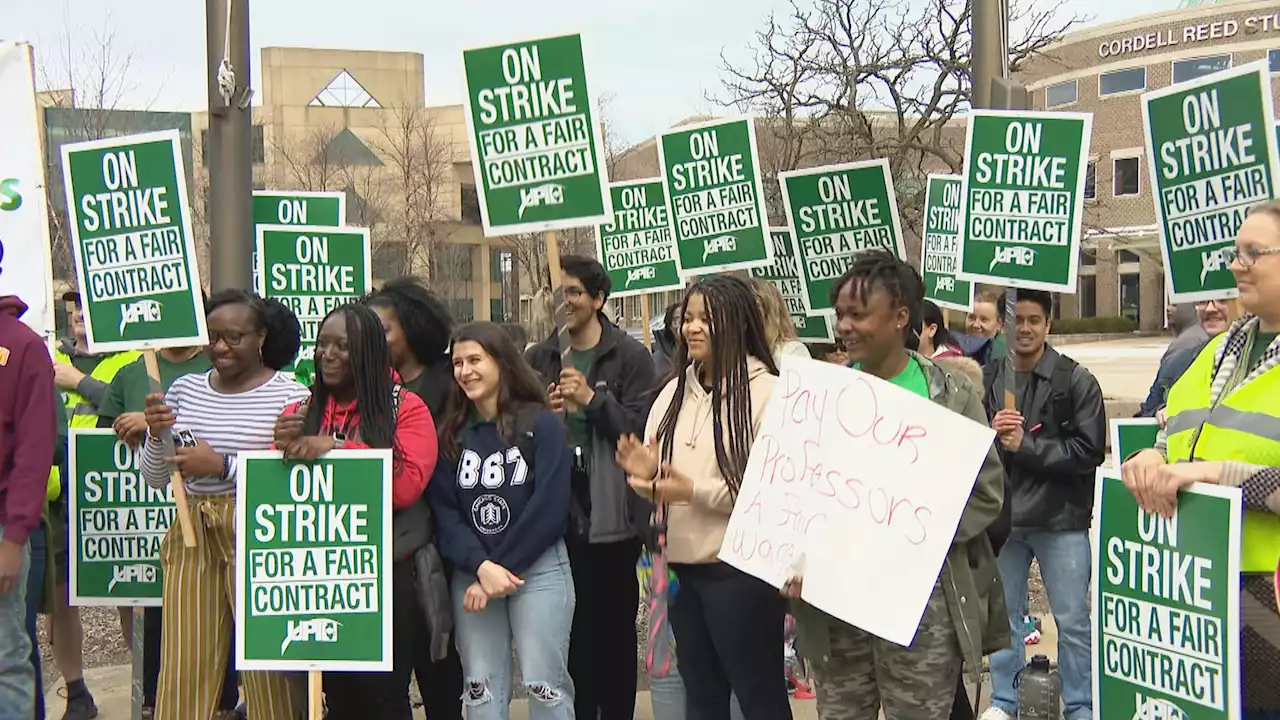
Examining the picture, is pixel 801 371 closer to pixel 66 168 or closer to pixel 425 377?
pixel 425 377

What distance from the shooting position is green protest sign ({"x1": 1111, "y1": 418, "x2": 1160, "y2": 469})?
188 inches

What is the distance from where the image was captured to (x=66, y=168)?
14.8 ft

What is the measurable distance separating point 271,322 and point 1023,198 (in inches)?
132

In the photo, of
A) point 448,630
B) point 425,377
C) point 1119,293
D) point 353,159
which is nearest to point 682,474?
point 448,630

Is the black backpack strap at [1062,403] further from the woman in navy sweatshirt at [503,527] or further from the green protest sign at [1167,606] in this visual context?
the woman in navy sweatshirt at [503,527]

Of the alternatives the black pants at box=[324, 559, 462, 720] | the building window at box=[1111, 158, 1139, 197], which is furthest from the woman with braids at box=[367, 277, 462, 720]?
the building window at box=[1111, 158, 1139, 197]

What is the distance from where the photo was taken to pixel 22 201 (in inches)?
181

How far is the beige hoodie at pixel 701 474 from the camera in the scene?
3902 millimetres

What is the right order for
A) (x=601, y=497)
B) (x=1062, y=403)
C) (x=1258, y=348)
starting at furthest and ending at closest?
(x=1062, y=403) < (x=601, y=497) < (x=1258, y=348)

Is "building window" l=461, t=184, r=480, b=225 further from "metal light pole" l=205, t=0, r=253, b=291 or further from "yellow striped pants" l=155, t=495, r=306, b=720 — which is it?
"yellow striped pants" l=155, t=495, r=306, b=720

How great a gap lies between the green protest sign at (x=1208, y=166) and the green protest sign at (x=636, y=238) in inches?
144

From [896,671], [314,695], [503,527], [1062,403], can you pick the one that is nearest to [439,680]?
[314,695]

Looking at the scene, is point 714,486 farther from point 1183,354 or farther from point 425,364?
point 1183,354

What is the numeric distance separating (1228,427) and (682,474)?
5.42 feet
